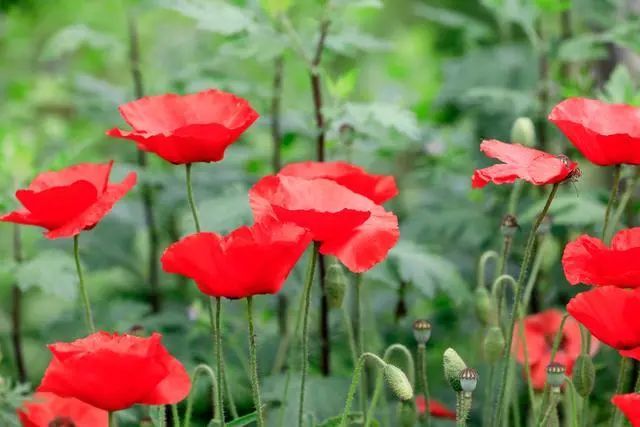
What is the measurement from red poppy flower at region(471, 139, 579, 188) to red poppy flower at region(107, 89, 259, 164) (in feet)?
0.93

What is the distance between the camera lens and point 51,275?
1736 millimetres

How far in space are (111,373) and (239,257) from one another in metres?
0.17

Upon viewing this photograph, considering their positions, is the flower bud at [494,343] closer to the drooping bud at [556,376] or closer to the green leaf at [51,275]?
the drooping bud at [556,376]

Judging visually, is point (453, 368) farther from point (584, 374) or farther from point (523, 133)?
point (523, 133)

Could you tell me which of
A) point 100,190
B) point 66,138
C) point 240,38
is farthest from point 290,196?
point 66,138

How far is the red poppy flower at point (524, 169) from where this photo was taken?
1099mm

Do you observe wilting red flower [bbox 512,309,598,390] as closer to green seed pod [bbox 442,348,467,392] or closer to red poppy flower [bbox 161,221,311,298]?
green seed pod [bbox 442,348,467,392]

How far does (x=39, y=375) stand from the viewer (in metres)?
2.33

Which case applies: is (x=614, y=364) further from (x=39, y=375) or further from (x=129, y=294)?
(x=39, y=375)

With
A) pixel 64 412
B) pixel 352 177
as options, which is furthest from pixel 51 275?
pixel 352 177

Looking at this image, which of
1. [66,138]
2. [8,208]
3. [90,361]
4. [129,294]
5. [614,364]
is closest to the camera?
[90,361]

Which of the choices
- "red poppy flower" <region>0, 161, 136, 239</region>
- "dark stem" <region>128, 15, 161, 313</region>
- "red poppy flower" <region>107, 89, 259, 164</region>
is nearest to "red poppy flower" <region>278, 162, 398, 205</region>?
"red poppy flower" <region>107, 89, 259, 164</region>

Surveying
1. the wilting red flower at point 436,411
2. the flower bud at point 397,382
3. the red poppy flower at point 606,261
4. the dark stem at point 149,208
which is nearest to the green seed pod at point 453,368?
the flower bud at point 397,382

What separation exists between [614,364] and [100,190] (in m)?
1.07
